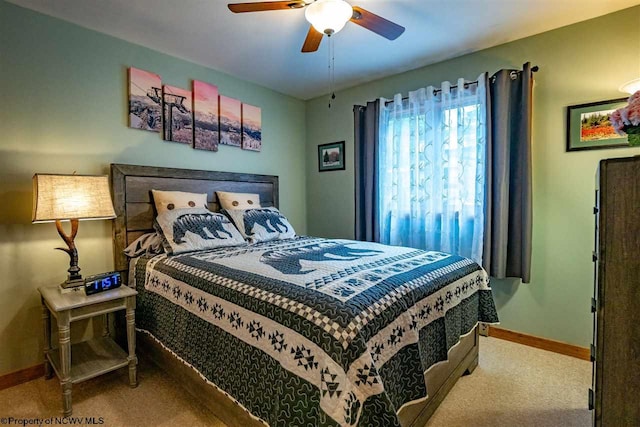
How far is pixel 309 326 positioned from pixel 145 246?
175 centimetres

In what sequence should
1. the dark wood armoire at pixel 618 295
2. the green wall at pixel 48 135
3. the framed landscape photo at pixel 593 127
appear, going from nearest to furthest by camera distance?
the dark wood armoire at pixel 618 295
the green wall at pixel 48 135
the framed landscape photo at pixel 593 127

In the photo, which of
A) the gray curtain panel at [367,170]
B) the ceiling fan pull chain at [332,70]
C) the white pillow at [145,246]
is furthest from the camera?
the gray curtain panel at [367,170]

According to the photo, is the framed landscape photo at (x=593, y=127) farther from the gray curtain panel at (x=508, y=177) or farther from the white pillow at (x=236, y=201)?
the white pillow at (x=236, y=201)

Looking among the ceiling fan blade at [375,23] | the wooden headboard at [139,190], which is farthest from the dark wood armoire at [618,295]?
the wooden headboard at [139,190]

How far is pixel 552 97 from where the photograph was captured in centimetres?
238

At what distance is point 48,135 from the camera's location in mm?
2111

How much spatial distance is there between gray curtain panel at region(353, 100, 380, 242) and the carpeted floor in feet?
5.24

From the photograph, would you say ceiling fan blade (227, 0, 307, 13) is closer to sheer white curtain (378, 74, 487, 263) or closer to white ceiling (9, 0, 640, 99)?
white ceiling (9, 0, 640, 99)

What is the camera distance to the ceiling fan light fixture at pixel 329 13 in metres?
1.59

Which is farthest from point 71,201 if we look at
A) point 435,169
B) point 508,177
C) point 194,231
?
point 508,177

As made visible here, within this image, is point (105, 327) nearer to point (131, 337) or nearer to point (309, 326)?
point (131, 337)

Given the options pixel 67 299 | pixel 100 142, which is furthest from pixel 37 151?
pixel 67 299

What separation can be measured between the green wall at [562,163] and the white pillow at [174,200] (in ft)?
8.54

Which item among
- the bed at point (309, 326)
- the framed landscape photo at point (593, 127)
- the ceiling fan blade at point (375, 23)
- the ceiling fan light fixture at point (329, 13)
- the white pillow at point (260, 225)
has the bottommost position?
the bed at point (309, 326)
